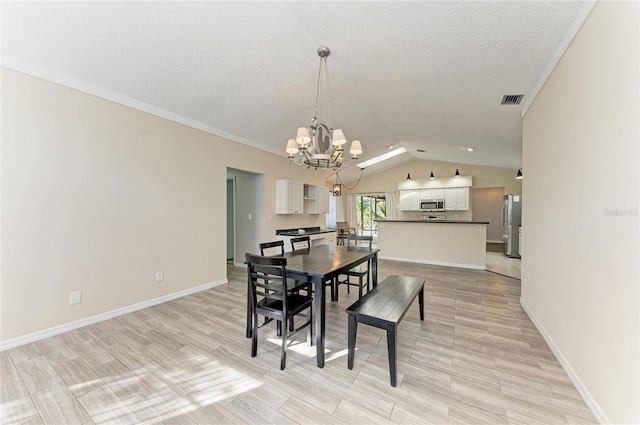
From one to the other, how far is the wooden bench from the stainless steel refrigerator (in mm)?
5528

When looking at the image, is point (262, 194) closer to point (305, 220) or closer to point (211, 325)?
point (305, 220)

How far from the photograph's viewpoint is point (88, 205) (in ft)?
8.98

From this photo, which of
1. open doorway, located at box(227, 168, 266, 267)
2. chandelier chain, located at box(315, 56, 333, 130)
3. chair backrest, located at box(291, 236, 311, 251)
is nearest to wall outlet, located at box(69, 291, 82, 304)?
chair backrest, located at box(291, 236, 311, 251)

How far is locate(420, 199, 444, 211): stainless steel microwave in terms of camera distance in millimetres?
8000

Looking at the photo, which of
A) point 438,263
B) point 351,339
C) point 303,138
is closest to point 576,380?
point 351,339

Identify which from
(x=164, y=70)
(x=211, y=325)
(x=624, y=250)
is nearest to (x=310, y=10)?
(x=164, y=70)

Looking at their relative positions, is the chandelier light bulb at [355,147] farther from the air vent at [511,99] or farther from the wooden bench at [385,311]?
the air vent at [511,99]

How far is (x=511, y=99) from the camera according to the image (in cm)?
296

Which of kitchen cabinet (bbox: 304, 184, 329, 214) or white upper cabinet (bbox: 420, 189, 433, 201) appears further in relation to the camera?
white upper cabinet (bbox: 420, 189, 433, 201)

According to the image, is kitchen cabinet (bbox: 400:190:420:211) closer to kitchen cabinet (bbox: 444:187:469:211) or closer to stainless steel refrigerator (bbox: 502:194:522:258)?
kitchen cabinet (bbox: 444:187:469:211)

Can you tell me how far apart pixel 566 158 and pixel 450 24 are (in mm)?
1444

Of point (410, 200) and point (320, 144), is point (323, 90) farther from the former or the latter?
point (410, 200)

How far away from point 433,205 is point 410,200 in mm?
798

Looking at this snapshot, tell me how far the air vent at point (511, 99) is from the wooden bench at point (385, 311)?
8.35ft
